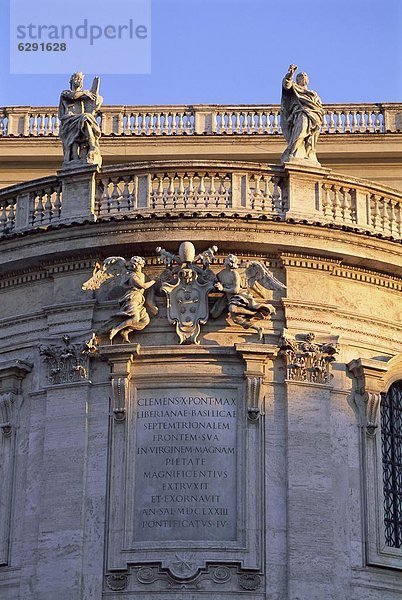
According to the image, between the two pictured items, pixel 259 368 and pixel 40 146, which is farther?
pixel 40 146

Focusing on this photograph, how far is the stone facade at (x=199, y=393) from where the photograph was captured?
90.1ft

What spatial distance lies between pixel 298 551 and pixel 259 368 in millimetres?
3181

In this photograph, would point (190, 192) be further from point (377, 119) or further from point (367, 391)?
point (377, 119)

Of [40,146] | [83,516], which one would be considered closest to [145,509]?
[83,516]

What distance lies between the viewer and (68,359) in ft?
95.0

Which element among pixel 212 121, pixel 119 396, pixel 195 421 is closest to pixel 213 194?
pixel 119 396

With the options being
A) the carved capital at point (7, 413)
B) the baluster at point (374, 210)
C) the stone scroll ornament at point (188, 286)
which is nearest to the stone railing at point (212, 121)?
the baluster at point (374, 210)

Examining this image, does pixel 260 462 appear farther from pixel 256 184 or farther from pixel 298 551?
pixel 256 184

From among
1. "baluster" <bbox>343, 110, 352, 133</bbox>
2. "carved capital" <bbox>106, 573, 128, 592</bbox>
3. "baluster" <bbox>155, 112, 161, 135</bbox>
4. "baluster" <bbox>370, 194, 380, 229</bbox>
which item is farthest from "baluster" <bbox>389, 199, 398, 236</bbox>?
"baluster" <bbox>155, 112, 161, 135</bbox>

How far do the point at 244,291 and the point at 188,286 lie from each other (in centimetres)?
98

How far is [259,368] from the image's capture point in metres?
28.4

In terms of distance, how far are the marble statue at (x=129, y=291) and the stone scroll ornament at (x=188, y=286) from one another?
0.34 meters

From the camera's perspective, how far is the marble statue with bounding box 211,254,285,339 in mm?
28641

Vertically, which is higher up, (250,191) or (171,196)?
(250,191)
